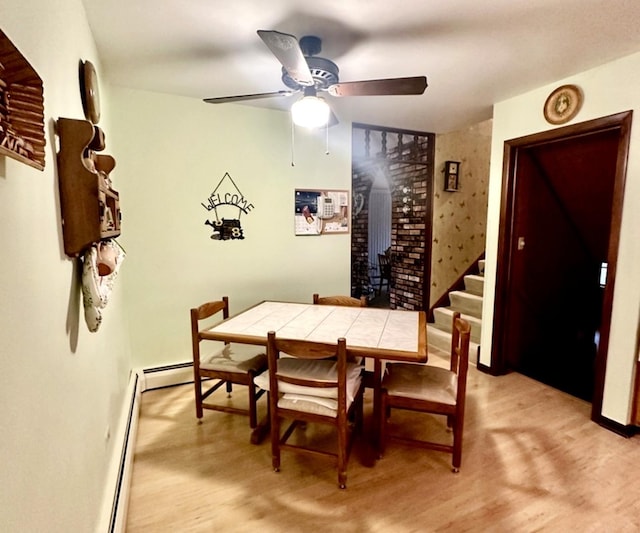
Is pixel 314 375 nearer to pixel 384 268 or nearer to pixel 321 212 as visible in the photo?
pixel 321 212

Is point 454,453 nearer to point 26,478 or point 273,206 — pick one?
point 26,478

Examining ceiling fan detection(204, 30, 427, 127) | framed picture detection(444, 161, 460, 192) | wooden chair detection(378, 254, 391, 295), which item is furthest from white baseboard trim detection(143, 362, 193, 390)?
wooden chair detection(378, 254, 391, 295)

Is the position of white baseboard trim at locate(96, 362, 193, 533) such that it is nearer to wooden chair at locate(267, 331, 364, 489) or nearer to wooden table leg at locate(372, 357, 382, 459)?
wooden chair at locate(267, 331, 364, 489)

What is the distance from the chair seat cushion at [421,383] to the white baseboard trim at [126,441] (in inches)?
53.9

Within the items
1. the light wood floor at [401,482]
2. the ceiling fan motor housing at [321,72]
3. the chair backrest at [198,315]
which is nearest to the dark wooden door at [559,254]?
the light wood floor at [401,482]

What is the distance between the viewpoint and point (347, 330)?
208 cm

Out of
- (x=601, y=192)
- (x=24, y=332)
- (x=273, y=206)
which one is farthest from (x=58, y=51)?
(x=601, y=192)

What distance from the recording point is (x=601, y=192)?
2.95 m

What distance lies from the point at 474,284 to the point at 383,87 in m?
2.81

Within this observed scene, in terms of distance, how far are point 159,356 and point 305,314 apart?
1.36 metres

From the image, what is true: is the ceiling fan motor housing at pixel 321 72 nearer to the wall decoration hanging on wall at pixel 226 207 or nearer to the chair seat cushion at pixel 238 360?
the wall decoration hanging on wall at pixel 226 207

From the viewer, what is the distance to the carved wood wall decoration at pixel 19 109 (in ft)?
2.10

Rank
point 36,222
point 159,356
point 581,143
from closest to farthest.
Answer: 1. point 36,222
2. point 581,143
3. point 159,356

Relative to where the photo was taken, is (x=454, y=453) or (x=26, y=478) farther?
(x=454, y=453)
